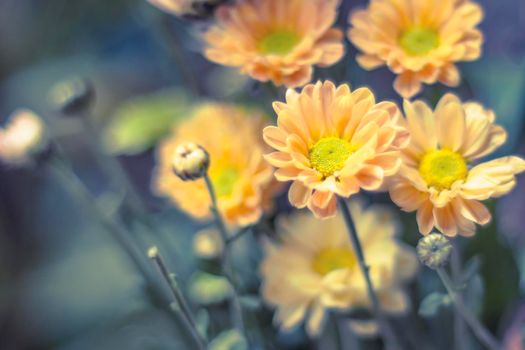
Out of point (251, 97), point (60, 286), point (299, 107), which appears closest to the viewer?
point (299, 107)

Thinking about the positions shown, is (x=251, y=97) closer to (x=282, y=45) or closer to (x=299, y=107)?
(x=282, y=45)

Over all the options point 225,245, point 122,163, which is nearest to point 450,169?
point 225,245

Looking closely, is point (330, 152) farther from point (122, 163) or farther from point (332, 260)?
point (122, 163)

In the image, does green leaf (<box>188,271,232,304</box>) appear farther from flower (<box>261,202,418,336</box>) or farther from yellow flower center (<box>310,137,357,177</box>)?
yellow flower center (<box>310,137,357,177</box>)

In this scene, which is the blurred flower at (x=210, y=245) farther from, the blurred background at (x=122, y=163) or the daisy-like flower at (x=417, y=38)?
the daisy-like flower at (x=417, y=38)

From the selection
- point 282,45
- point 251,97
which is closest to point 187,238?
point 251,97

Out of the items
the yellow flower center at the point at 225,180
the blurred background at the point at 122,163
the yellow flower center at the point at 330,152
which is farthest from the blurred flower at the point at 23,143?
the yellow flower center at the point at 330,152
